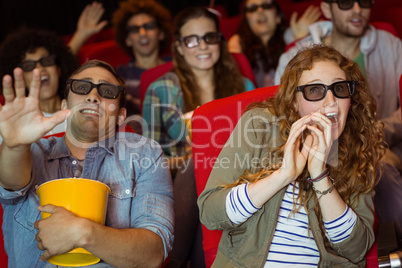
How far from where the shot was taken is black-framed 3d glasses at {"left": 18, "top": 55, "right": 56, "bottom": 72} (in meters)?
2.36

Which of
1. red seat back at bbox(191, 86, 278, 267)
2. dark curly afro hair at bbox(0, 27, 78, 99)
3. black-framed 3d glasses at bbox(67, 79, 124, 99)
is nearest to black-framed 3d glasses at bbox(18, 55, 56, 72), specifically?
dark curly afro hair at bbox(0, 27, 78, 99)

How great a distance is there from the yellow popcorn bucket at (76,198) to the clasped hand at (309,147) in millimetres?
490

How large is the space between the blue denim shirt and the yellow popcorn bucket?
7.1 inches

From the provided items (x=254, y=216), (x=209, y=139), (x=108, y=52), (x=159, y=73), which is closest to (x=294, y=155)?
(x=254, y=216)

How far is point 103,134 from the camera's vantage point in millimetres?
1684

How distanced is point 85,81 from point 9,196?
45 cm

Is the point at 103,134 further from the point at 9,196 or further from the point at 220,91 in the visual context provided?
the point at 220,91

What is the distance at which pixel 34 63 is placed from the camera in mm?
2367

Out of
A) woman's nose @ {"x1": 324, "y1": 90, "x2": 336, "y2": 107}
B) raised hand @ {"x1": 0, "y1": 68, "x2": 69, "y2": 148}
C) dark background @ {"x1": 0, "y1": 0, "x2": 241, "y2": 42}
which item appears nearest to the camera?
raised hand @ {"x1": 0, "y1": 68, "x2": 69, "y2": 148}

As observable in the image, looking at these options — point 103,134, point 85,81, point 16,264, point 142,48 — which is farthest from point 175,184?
point 142,48

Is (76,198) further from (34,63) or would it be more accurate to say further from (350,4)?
→ (350,4)

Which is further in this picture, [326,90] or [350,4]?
[350,4]

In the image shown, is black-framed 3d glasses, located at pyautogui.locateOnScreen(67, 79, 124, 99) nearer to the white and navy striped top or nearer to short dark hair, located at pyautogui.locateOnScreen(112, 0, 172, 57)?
the white and navy striped top

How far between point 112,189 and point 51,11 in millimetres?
3198
